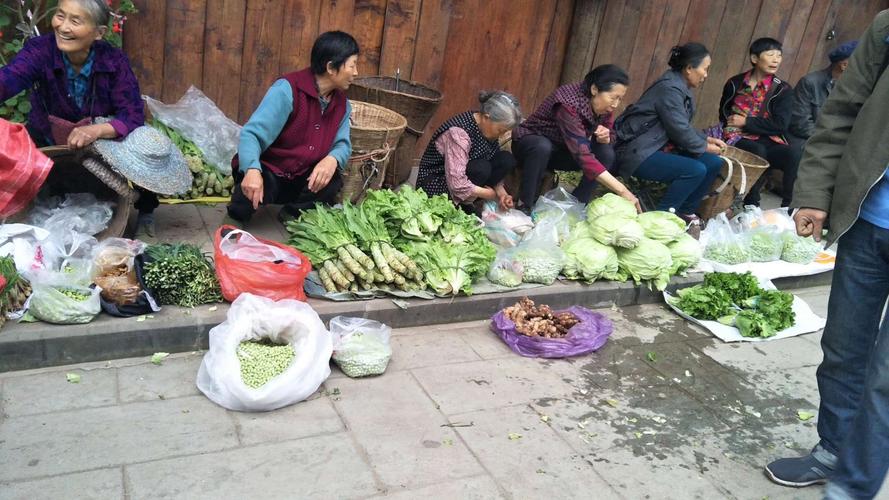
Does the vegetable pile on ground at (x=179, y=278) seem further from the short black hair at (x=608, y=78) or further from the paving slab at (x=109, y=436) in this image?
the short black hair at (x=608, y=78)

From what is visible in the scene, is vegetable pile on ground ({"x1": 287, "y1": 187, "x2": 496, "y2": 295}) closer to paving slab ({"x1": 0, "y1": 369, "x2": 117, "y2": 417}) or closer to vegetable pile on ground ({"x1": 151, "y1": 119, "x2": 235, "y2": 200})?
vegetable pile on ground ({"x1": 151, "y1": 119, "x2": 235, "y2": 200})

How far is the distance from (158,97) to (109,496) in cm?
350

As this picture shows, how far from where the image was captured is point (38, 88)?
3973 millimetres

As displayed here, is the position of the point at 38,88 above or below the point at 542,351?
above

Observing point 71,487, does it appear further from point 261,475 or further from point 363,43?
point 363,43

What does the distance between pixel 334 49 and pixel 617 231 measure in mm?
2242

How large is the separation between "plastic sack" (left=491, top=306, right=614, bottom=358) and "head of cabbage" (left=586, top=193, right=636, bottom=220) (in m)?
1.04

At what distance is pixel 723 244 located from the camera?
5781mm

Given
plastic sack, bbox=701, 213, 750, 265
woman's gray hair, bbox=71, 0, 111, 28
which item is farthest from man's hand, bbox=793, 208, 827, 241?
woman's gray hair, bbox=71, 0, 111, 28

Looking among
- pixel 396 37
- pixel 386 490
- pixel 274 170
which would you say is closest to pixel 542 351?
pixel 386 490

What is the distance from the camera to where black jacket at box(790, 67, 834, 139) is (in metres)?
6.69

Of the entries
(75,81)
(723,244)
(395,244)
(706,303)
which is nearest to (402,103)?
(395,244)

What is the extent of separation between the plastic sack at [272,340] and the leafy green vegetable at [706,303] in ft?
8.86

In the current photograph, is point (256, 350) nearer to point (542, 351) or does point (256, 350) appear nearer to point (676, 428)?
point (542, 351)
